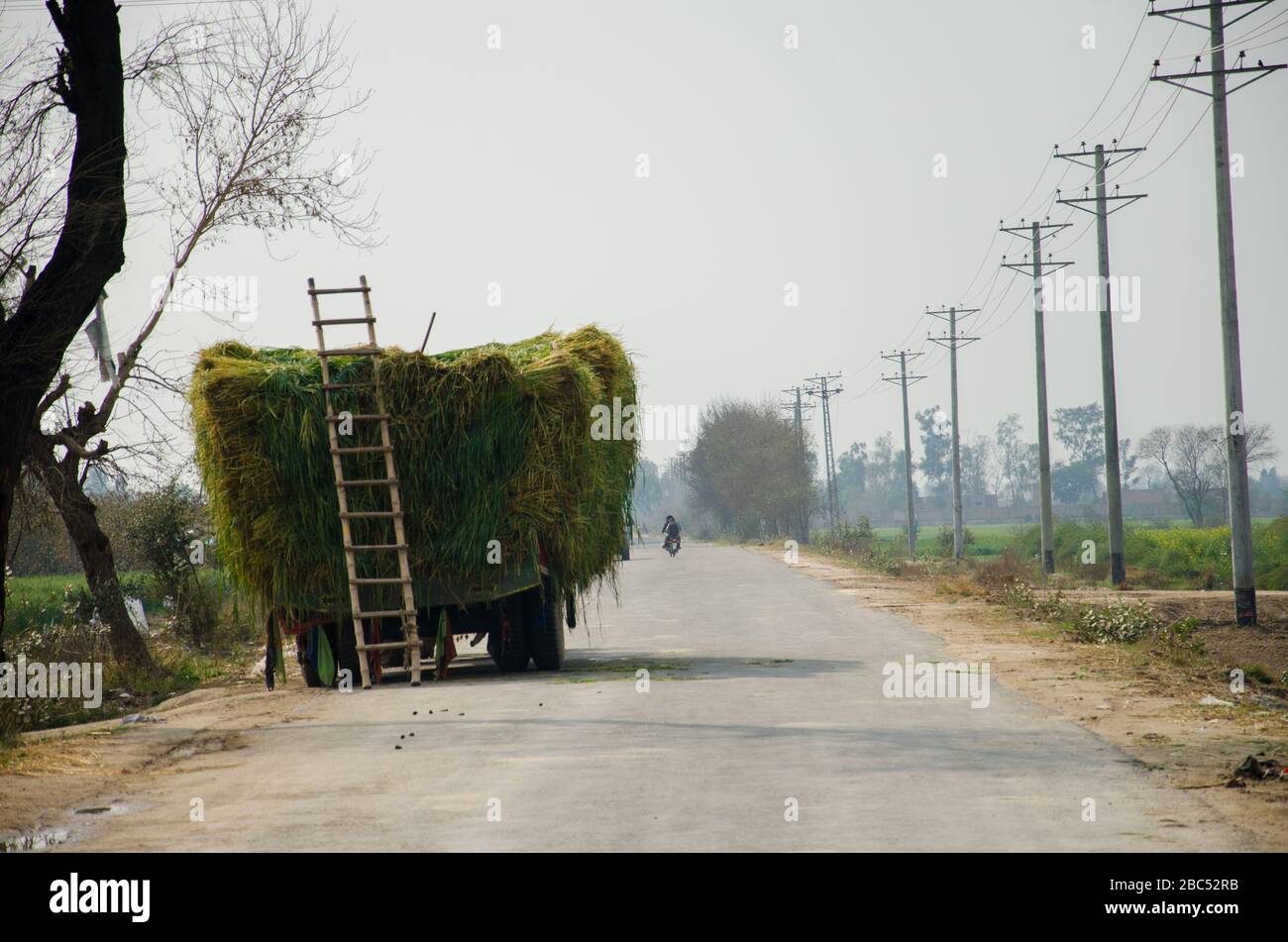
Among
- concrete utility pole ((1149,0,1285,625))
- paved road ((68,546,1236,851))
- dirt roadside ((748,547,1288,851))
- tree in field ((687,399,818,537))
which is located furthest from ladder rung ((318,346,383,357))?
tree in field ((687,399,818,537))

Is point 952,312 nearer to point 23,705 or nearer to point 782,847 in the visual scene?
point 23,705

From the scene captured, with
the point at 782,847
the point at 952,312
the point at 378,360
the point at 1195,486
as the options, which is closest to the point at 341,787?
the point at 782,847

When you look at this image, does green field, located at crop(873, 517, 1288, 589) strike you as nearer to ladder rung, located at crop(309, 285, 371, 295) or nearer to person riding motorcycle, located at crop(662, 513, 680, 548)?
person riding motorcycle, located at crop(662, 513, 680, 548)

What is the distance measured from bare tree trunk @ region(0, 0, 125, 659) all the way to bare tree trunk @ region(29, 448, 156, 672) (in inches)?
261

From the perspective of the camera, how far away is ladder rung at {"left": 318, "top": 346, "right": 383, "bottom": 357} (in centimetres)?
1462

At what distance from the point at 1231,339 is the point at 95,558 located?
19.1 metres

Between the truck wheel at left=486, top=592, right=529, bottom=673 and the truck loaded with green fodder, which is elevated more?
the truck loaded with green fodder

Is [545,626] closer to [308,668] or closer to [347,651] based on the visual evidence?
[347,651]

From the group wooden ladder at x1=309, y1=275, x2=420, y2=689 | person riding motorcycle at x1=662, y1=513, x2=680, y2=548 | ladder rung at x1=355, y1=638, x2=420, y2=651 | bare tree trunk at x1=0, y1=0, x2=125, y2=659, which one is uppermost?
bare tree trunk at x1=0, y1=0, x2=125, y2=659

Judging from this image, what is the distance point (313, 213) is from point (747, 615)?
33.6ft

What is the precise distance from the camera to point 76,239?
11.5 metres

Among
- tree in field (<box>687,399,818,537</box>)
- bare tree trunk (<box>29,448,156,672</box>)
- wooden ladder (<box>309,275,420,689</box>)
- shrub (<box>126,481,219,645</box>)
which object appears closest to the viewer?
wooden ladder (<box>309,275,420,689</box>)

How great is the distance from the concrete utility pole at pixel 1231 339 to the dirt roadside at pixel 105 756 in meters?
16.8
